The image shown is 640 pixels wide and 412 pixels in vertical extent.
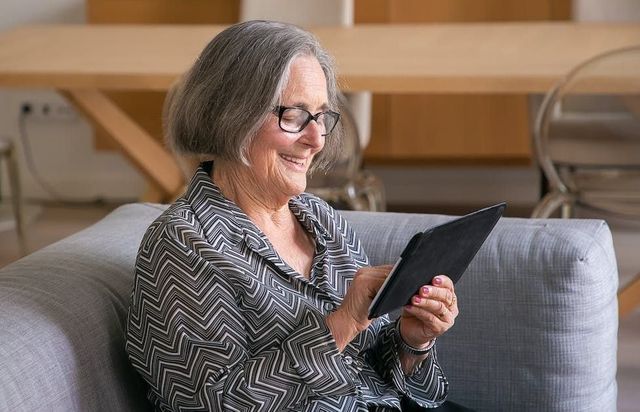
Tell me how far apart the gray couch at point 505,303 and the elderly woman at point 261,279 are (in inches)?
4.3

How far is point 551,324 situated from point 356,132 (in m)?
1.67

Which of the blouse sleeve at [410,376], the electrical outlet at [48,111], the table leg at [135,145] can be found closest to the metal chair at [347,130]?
the table leg at [135,145]

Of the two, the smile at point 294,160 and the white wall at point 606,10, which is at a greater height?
the smile at point 294,160

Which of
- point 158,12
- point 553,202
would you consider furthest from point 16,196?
point 553,202

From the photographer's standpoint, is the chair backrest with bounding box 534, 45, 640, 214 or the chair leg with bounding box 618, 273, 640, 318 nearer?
the chair backrest with bounding box 534, 45, 640, 214

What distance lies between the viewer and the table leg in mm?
4039

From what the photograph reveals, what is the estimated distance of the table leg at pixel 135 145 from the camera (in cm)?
404

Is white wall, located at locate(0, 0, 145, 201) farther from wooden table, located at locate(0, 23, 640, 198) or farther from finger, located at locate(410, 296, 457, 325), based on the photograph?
finger, located at locate(410, 296, 457, 325)

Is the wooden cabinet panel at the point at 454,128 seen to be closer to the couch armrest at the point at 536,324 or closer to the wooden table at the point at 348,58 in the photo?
the wooden table at the point at 348,58

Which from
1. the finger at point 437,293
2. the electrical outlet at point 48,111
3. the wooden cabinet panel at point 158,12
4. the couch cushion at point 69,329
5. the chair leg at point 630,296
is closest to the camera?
the couch cushion at point 69,329

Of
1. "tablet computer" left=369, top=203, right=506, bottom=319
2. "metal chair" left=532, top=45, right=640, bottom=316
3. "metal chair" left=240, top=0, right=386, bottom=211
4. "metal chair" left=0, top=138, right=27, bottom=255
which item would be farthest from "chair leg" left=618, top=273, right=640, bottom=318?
"metal chair" left=0, top=138, right=27, bottom=255

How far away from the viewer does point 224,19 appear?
16.4 feet

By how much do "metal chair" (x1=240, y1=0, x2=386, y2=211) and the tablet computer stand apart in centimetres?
171

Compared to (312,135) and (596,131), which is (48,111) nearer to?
(596,131)
